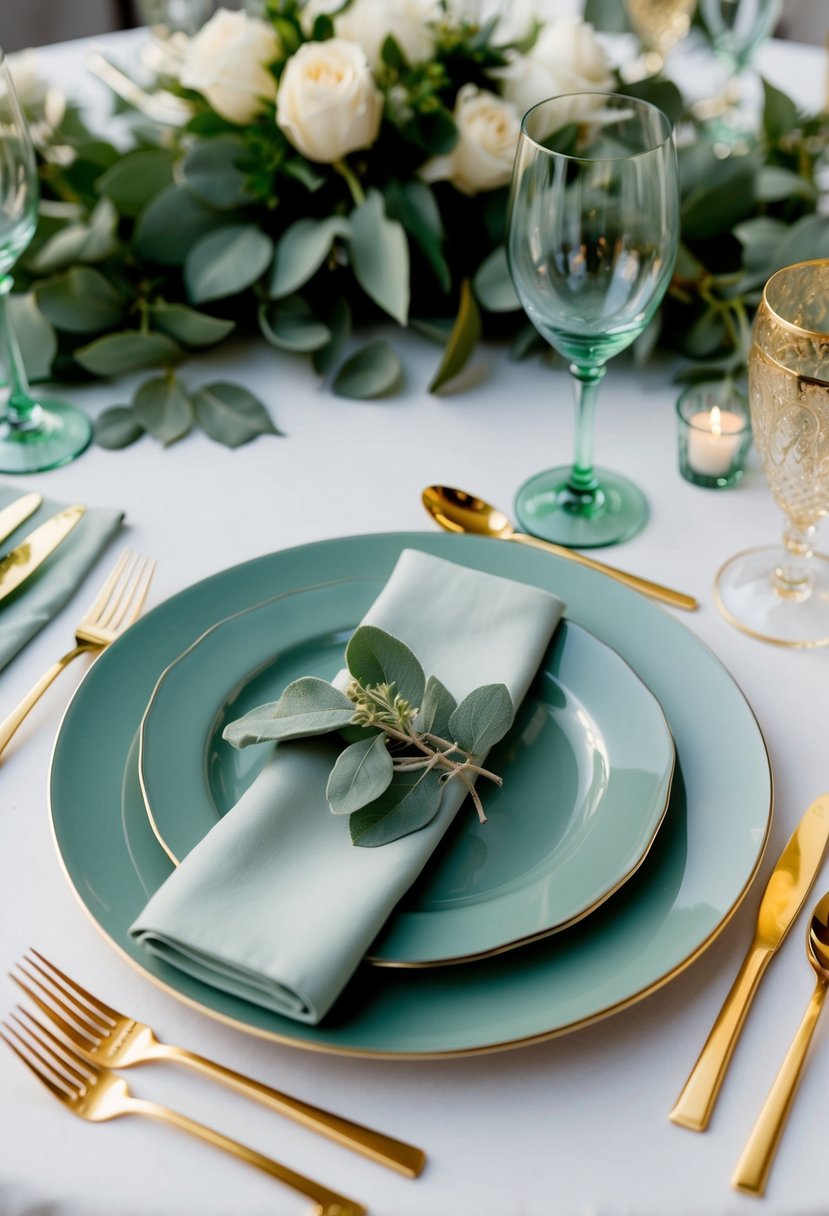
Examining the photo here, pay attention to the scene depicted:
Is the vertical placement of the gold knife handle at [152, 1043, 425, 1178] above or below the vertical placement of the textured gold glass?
below

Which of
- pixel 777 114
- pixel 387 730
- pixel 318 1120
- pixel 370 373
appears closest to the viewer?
pixel 318 1120

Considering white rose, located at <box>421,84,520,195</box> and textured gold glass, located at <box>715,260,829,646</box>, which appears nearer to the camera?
textured gold glass, located at <box>715,260,829,646</box>

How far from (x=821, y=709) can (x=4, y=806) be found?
0.50m

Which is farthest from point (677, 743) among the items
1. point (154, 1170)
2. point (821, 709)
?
point (154, 1170)

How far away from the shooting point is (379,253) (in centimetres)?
102

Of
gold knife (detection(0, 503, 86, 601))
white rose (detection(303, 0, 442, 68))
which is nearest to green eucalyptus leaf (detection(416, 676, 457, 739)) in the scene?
gold knife (detection(0, 503, 86, 601))

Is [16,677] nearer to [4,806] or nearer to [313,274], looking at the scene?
[4,806]

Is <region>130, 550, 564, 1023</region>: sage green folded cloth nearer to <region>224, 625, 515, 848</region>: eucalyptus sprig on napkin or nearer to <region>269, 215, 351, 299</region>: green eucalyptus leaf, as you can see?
<region>224, 625, 515, 848</region>: eucalyptus sprig on napkin

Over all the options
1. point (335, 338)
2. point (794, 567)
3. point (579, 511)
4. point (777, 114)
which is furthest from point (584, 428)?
point (777, 114)

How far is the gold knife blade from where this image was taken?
855 mm

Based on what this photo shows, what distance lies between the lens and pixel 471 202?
1087 mm

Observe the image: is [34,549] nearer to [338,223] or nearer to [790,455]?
[338,223]

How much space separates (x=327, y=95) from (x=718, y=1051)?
78 centimetres

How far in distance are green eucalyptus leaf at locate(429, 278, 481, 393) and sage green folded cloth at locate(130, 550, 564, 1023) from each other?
401 millimetres
